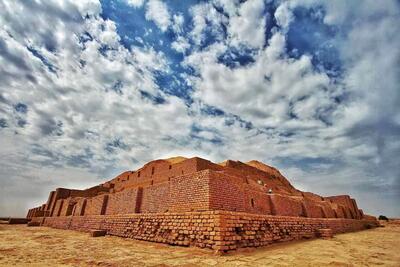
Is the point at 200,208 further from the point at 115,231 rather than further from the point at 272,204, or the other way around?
the point at 272,204

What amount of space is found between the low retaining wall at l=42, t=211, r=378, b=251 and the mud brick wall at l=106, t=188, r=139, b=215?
107 centimetres

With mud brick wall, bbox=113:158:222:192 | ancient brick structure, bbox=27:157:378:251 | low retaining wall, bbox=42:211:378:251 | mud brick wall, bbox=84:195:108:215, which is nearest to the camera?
low retaining wall, bbox=42:211:378:251

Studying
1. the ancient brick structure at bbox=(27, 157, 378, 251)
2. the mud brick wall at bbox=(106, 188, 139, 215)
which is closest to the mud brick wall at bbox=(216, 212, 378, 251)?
the ancient brick structure at bbox=(27, 157, 378, 251)

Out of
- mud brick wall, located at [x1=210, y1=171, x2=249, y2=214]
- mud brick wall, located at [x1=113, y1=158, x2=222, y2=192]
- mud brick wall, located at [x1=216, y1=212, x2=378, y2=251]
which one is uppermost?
Result: mud brick wall, located at [x1=113, y1=158, x2=222, y2=192]

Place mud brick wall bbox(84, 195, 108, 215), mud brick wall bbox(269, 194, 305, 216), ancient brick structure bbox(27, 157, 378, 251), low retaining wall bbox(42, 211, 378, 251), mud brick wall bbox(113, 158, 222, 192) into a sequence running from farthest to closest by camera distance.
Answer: mud brick wall bbox(113, 158, 222, 192) < mud brick wall bbox(84, 195, 108, 215) < mud brick wall bbox(269, 194, 305, 216) < ancient brick structure bbox(27, 157, 378, 251) < low retaining wall bbox(42, 211, 378, 251)

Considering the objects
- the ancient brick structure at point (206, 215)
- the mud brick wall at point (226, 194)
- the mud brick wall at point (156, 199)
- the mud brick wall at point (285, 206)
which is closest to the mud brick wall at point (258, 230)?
the ancient brick structure at point (206, 215)

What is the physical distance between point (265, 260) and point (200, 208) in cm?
256

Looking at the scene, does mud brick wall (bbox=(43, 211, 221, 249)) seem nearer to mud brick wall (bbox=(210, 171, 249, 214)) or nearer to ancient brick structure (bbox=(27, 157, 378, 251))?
ancient brick structure (bbox=(27, 157, 378, 251))

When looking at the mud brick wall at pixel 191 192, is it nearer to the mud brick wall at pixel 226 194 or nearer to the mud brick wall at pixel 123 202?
the mud brick wall at pixel 226 194

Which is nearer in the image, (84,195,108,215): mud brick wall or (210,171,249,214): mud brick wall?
(210,171,249,214): mud brick wall

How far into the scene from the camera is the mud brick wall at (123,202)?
32.1ft

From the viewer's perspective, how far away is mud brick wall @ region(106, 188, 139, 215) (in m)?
9.77

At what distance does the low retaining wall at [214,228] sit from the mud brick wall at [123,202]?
3.52ft

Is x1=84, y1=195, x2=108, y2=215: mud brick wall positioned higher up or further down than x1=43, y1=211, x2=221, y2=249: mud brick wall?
higher up
